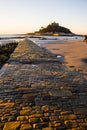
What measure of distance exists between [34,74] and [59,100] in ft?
13.6

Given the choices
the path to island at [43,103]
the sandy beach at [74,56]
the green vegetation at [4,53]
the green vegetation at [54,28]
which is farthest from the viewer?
the green vegetation at [54,28]

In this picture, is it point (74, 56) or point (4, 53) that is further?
point (4, 53)

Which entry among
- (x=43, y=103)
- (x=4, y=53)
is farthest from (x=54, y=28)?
(x=43, y=103)

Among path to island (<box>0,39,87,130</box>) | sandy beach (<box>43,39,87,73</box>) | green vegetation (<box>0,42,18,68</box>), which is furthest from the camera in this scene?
green vegetation (<box>0,42,18,68</box>)

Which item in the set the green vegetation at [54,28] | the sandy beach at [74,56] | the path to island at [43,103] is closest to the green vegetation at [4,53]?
the sandy beach at [74,56]

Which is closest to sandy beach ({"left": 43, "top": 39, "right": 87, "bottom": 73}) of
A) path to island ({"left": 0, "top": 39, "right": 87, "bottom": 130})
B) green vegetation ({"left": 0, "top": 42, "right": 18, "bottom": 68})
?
path to island ({"left": 0, "top": 39, "right": 87, "bottom": 130})

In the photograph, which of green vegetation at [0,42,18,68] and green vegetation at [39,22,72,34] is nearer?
green vegetation at [0,42,18,68]

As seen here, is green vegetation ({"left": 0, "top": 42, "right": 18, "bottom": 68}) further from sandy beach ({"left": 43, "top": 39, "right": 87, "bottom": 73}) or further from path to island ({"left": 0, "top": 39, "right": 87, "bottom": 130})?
path to island ({"left": 0, "top": 39, "right": 87, "bottom": 130})

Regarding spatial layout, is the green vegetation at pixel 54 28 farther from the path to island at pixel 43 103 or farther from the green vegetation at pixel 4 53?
the path to island at pixel 43 103

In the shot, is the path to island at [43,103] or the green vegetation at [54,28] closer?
the path to island at [43,103]

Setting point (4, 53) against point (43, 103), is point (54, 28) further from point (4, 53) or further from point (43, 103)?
point (43, 103)

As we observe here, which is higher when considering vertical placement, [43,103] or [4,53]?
[43,103]

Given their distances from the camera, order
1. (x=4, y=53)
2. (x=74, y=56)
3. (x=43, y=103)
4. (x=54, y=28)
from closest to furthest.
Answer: (x=43, y=103)
(x=74, y=56)
(x=4, y=53)
(x=54, y=28)

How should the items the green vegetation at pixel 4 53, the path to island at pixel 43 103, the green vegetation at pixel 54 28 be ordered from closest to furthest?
the path to island at pixel 43 103, the green vegetation at pixel 4 53, the green vegetation at pixel 54 28
